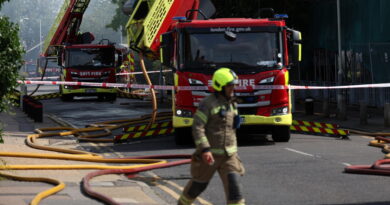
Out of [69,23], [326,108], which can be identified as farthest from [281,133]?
[69,23]

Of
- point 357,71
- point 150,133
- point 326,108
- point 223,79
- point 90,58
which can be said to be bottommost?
point 326,108

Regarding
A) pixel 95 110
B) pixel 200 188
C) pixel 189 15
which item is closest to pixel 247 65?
pixel 189 15

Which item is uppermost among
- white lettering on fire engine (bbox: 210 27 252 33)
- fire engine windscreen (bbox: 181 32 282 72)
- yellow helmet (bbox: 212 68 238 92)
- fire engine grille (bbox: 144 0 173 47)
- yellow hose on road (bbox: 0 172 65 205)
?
fire engine grille (bbox: 144 0 173 47)

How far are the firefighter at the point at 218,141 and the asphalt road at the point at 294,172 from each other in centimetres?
221

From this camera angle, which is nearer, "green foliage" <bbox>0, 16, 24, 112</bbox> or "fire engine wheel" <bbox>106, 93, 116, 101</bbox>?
"green foliage" <bbox>0, 16, 24, 112</bbox>

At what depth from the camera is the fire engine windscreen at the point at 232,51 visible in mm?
18406

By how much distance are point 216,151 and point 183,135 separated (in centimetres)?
994

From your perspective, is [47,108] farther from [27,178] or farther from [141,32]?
[27,178]

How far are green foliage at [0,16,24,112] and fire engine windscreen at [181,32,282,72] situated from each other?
606 cm

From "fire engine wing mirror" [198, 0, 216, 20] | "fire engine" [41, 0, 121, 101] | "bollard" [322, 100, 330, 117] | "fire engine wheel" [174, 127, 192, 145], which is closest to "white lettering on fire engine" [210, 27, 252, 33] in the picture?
"fire engine wheel" [174, 127, 192, 145]

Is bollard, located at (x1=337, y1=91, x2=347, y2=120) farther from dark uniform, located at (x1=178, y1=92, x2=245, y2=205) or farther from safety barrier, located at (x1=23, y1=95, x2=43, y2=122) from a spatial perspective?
dark uniform, located at (x1=178, y1=92, x2=245, y2=205)

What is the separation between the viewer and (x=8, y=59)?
1277 centimetres

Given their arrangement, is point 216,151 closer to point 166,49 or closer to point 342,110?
point 166,49

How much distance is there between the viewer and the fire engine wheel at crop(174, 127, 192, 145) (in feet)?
61.4
